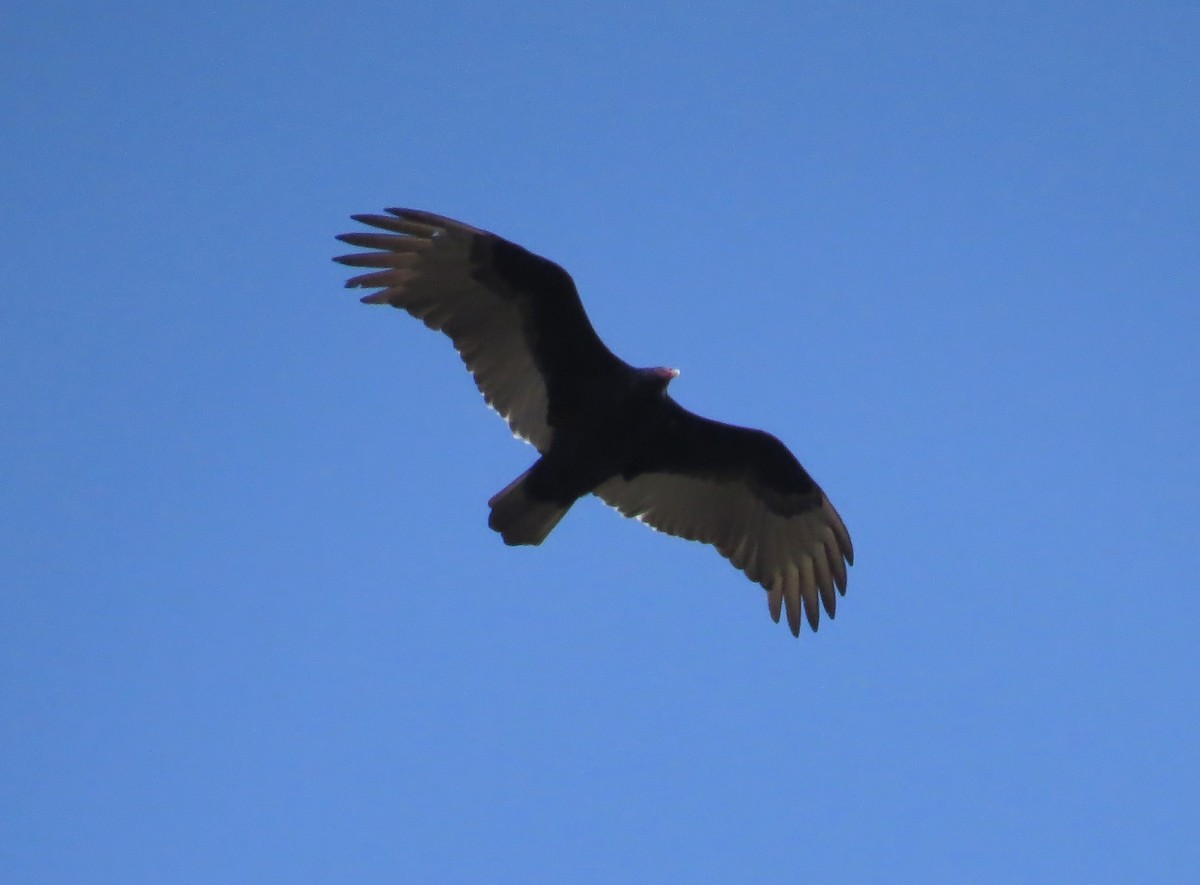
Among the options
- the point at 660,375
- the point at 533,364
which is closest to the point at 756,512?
the point at 660,375

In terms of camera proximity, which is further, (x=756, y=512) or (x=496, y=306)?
(x=756, y=512)

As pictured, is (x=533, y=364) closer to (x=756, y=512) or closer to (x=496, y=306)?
(x=496, y=306)

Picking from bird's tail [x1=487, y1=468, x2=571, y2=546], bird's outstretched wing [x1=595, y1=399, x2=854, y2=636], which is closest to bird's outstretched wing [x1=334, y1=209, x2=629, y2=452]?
bird's tail [x1=487, y1=468, x2=571, y2=546]

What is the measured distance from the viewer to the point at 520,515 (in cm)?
968

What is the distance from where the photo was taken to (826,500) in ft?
34.9

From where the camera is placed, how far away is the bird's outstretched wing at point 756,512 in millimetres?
10438

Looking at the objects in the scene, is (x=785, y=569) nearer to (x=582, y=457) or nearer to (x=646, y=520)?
(x=646, y=520)

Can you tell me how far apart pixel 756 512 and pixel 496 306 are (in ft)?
8.07

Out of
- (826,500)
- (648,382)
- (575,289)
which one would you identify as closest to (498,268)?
(575,289)

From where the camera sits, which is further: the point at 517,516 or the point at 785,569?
the point at 785,569

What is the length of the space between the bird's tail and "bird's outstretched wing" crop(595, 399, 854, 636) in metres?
0.82

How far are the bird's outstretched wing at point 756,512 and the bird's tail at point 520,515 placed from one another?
0.82 m

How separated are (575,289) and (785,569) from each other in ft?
8.58

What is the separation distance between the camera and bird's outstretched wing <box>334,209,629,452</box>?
9.63m
